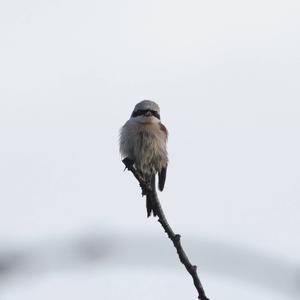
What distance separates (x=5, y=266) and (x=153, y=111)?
6728 mm

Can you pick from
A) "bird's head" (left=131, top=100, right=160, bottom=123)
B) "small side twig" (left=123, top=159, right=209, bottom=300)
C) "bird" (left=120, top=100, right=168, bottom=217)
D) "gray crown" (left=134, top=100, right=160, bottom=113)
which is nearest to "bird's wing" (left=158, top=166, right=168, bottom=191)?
"bird" (left=120, top=100, right=168, bottom=217)

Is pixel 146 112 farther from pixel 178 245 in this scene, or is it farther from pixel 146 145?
pixel 178 245

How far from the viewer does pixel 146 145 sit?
8.07m

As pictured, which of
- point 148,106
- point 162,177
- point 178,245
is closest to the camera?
point 178,245

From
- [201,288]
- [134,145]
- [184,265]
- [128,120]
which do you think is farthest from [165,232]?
[128,120]

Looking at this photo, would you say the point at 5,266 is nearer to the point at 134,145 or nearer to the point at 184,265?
the point at 184,265

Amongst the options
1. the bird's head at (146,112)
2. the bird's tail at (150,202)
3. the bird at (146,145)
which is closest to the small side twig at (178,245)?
the bird's tail at (150,202)

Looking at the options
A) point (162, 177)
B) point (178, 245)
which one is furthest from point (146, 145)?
point (178, 245)

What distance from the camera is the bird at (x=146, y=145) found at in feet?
26.4

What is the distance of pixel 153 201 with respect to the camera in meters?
4.36

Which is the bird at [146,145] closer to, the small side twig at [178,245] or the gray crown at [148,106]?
the gray crown at [148,106]

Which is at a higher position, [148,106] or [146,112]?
[148,106]

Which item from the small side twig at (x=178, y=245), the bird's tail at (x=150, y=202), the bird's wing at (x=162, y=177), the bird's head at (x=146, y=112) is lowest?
the small side twig at (x=178, y=245)

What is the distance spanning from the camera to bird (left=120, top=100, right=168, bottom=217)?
8.05 metres
